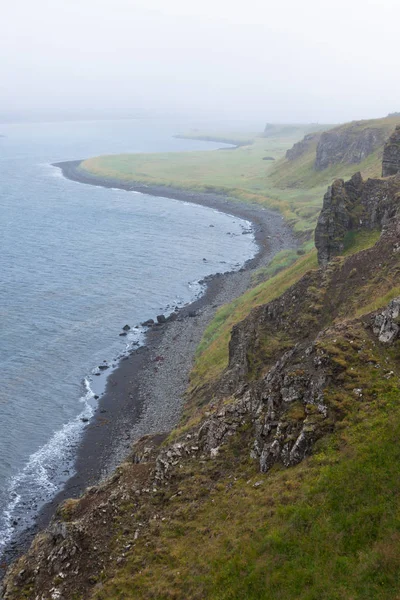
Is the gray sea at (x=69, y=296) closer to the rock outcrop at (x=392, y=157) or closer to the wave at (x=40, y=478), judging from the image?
the wave at (x=40, y=478)

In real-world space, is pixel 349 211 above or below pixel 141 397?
above

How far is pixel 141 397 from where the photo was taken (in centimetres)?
6391

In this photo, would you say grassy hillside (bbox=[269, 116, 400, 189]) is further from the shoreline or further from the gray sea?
the shoreline

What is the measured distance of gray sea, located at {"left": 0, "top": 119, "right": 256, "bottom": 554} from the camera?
55.5 meters

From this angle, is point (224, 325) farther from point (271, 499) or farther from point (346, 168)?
point (346, 168)

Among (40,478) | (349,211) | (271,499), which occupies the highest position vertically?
(349,211)

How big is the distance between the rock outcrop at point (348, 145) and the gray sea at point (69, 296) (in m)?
42.6

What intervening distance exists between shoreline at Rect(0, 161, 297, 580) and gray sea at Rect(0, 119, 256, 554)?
152 cm

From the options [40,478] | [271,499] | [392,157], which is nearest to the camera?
[271,499]

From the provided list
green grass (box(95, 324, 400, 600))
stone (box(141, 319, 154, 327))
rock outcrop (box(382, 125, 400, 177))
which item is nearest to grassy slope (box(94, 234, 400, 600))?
green grass (box(95, 324, 400, 600))

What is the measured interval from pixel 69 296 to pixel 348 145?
12033cm

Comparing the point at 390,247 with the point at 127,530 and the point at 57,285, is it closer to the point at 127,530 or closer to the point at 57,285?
the point at 127,530

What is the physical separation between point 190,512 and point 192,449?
4953mm

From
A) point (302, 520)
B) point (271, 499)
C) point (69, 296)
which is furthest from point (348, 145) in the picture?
point (302, 520)
